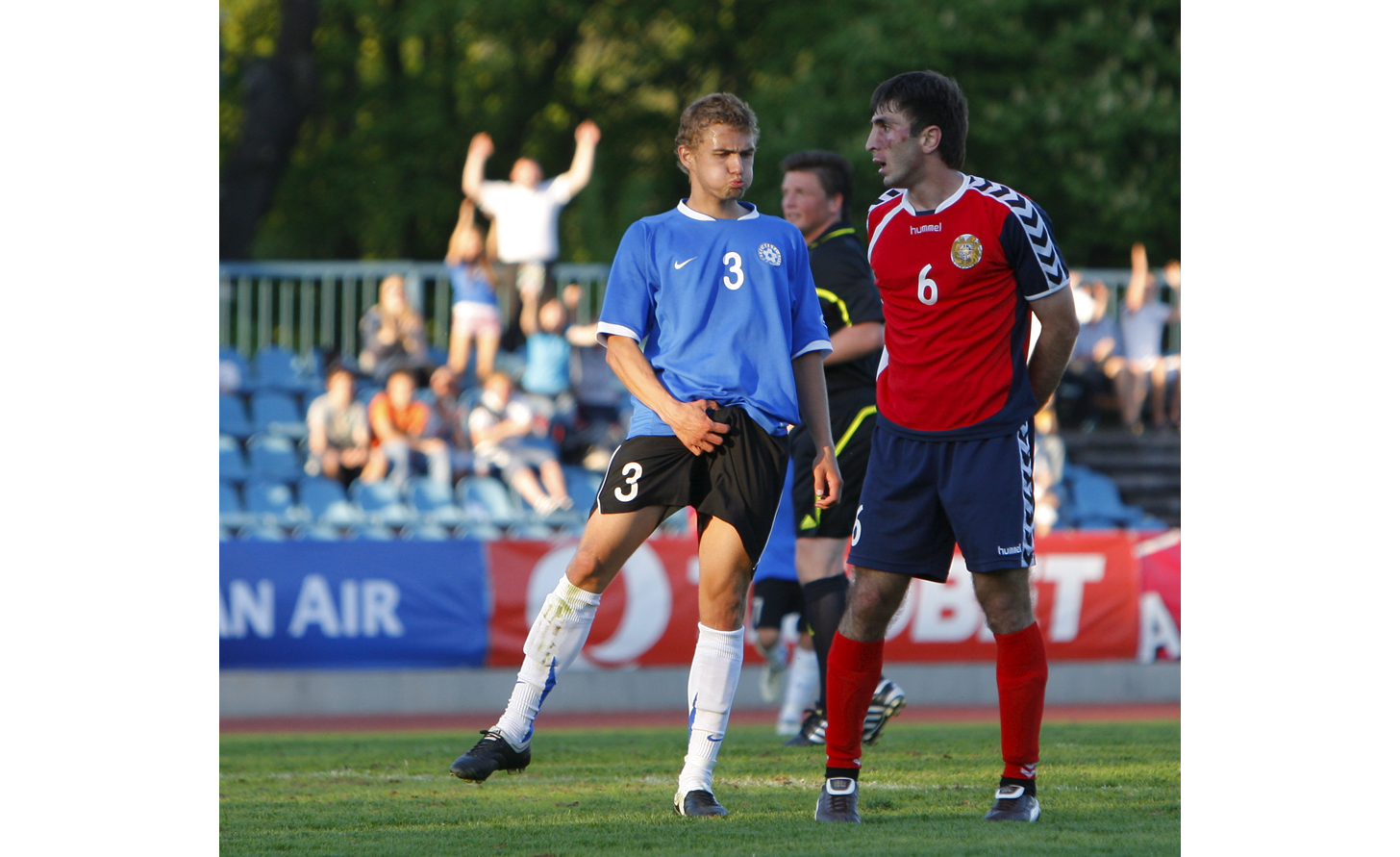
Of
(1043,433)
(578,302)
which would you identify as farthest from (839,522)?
(578,302)

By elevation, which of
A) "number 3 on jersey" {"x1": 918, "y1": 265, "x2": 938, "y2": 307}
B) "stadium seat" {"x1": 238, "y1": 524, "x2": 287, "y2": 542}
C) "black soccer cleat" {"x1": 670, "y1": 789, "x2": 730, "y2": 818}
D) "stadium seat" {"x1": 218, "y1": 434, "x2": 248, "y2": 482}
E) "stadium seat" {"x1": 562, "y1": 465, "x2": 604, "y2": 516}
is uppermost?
"number 3 on jersey" {"x1": 918, "y1": 265, "x2": 938, "y2": 307}

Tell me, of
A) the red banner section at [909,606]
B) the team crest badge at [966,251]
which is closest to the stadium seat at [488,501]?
the red banner section at [909,606]

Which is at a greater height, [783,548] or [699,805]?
[783,548]

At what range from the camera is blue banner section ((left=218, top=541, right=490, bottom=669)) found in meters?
11.3

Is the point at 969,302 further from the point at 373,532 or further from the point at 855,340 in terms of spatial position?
the point at 373,532

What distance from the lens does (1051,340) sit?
4.97 metres

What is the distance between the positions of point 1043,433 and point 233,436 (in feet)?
25.6

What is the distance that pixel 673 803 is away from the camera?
536cm

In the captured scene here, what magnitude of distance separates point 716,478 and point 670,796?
52.8 inches

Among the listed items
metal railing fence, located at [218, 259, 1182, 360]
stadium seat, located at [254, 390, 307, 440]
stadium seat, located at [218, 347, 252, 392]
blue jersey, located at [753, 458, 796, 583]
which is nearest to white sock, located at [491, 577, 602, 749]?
blue jersey, located at [753, 458, 796, 583]

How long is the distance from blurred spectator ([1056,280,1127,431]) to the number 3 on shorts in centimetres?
1241

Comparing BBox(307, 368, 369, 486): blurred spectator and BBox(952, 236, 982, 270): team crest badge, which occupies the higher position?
BBox(952, 236, 982, 270): team crest badge

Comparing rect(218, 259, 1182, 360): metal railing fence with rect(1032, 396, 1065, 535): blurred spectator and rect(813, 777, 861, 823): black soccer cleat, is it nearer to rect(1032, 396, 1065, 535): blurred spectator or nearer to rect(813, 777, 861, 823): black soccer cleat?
rect(1032, 396, 1065, 535): blurred spectator

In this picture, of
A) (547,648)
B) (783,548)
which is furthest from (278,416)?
(547,648)
